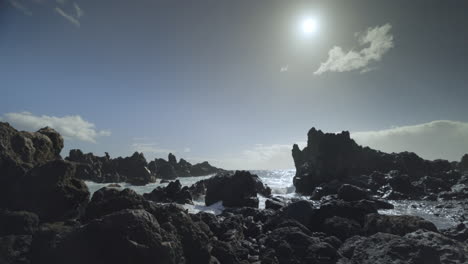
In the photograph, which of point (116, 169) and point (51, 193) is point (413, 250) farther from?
point (116, 169)

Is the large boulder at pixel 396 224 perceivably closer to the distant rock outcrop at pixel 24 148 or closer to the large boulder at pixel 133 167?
the distant rock outcrop at pixel 24 148

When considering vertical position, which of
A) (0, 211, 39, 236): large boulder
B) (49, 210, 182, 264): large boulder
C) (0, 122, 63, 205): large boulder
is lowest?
(0, 211, 39, 236): large boulder

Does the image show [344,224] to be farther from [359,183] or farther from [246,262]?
[359,183]

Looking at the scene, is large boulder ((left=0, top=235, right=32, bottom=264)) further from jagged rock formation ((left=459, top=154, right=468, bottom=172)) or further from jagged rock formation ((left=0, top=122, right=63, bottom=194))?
jagged rock formation ((left=459, top=154, right=468, bottom=172))

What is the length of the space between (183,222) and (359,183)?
5336 centimetres

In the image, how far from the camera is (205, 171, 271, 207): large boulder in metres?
31.9

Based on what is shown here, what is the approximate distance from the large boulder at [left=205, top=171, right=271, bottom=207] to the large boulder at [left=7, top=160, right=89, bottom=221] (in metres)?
19.2

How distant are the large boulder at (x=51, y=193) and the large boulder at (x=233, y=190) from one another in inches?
755

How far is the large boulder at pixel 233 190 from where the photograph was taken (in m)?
31.9

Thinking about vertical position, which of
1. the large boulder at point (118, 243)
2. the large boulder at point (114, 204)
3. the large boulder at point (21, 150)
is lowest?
the large boulder at point (118, 243)

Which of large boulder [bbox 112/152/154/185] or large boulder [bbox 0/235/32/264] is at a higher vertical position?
large boulder [bbox 112/152/154/185]

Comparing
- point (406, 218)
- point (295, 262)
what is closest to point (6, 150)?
point (295, 262)

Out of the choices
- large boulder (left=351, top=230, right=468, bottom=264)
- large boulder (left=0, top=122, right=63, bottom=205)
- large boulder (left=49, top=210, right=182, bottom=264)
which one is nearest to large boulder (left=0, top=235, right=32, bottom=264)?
large boulder (left=49, top=210, right=182, bottom=264)

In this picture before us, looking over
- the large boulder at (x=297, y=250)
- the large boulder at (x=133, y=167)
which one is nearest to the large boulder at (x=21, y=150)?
the large boulder at (x=297, y=250)
